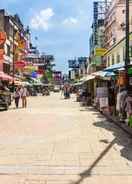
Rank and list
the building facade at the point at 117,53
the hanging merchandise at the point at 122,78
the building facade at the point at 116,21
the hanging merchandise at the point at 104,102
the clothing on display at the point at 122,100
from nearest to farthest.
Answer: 1. the clothing on display at the point at 122,100
2. the hanging merchandise at the point at 122,78
3. the hanging merchandise at the point at 104,102
4. the building facade at the point at 117,53
5. the building facade at the point at 116,21

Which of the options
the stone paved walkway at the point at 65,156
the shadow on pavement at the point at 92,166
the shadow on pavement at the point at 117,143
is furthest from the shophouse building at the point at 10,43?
the shadow on pavement at the point at 92,166

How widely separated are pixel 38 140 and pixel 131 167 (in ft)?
17.2

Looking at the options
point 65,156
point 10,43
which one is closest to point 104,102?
point 65,156

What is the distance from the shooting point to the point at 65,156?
39.6 feet

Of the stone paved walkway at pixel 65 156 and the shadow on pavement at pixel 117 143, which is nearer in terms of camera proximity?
the stone paved walkway at pixel 65 156

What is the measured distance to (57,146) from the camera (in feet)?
45.8

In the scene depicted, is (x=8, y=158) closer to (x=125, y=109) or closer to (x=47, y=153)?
(x=47, y=153)

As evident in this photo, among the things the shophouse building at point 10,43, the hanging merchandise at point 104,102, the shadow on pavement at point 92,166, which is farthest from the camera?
the shophouse building at point 10,43

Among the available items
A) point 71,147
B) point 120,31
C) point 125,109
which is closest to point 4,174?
point 71,147

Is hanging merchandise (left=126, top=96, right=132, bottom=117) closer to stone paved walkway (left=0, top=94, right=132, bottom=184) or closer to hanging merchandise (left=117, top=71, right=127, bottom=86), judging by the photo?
stone paved walkway (left=0, top=94, right=132, bottom=184)

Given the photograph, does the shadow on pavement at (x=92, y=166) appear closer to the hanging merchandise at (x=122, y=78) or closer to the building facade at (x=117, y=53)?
the hanging merchandise at (x=122, y=78)

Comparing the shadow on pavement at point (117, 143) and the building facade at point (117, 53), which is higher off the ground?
the building facade at point (117, 53)

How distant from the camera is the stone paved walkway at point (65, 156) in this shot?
31.2 feet

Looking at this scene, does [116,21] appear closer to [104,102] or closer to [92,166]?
[104,102]
